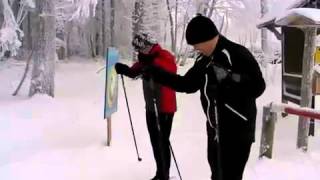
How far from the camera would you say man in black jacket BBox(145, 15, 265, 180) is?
3.87m

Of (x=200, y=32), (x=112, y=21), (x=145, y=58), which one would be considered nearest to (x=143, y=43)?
(x=145, y=58)

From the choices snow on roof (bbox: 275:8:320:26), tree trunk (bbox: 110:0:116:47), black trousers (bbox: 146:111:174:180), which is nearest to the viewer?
black trousers (bbox: 146:111:174:180)

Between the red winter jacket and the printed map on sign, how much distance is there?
1498mm

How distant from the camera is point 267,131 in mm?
6586

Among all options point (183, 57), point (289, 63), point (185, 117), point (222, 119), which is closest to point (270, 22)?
point (289, 63)

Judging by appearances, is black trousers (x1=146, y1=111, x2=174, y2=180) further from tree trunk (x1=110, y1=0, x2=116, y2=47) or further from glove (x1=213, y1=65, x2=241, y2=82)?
tree trunk (x1=110, y1=0, x2=116, y2=47)

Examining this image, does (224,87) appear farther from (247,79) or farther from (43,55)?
(43,55)

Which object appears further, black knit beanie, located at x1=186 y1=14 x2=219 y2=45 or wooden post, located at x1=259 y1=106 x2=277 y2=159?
wooden post, located at x1=259 y1=106 x2=277 y2=159

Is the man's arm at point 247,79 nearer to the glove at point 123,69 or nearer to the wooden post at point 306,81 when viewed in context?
the glove at point 123,69

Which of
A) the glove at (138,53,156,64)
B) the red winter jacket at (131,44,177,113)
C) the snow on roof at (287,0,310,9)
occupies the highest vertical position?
the snow on roof at (287,0,310,9)

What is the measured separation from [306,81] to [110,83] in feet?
9.27

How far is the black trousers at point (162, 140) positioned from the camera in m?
5.95

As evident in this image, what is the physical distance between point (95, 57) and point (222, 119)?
81.4 ft

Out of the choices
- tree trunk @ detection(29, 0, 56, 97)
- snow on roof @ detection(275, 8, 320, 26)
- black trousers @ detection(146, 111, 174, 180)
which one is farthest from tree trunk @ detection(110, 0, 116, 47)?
black trousers @ detection(146, 111, 174, 180)
